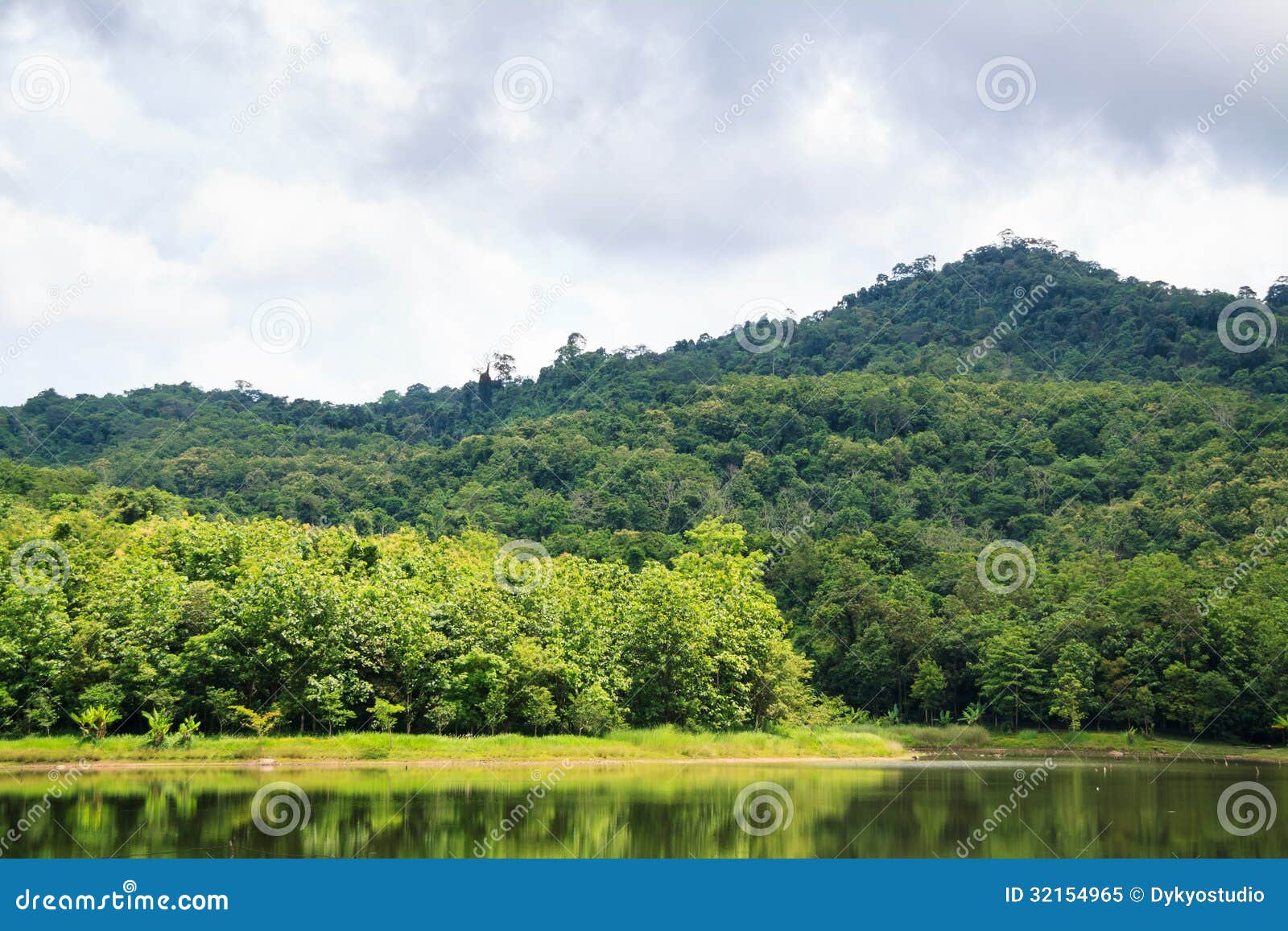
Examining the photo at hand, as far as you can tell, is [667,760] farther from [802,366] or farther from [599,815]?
[802,366]

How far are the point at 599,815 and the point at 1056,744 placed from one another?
40950 millimetres

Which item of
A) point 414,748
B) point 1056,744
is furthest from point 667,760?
point 1056,744

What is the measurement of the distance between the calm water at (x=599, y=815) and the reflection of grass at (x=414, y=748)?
249cm

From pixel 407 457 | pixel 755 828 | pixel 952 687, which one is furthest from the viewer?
pixel 407 457

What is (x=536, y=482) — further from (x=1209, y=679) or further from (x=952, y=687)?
(x=1209, y=679)

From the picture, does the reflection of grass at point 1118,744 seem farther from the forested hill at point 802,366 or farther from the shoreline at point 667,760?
the forested hill at point 802,366

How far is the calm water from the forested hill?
80.5m

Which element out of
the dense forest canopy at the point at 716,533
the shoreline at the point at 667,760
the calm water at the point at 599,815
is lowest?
the shoreline at the point at 667,760

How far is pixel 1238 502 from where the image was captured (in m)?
75.6

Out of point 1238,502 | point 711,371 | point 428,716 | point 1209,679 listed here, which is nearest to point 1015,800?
point 428,716

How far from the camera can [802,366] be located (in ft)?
515

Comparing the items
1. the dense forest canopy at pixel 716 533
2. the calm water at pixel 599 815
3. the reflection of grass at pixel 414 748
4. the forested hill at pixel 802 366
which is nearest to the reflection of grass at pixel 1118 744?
the dense forest canopy at pixel 716 533

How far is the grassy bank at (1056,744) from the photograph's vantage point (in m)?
52.9

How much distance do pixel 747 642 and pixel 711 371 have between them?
102525 mm
